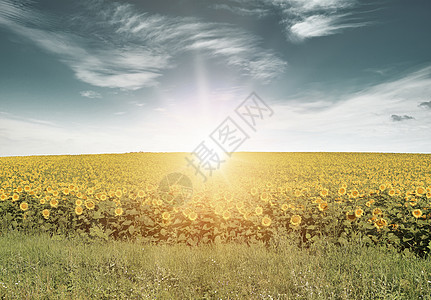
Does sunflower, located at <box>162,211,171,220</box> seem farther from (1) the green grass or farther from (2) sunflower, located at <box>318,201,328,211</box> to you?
(2) sunflower, located at <box>318,201,328,211</box>

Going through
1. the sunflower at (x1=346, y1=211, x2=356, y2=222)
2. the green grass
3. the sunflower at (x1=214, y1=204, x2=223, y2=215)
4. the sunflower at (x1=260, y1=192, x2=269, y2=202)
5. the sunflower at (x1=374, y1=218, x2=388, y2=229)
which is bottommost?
the green grass

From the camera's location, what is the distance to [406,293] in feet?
10.9

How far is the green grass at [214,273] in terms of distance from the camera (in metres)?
3.44

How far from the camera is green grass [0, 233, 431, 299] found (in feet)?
11.3

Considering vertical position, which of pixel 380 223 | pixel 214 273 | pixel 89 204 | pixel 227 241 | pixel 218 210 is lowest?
pixel 214 273

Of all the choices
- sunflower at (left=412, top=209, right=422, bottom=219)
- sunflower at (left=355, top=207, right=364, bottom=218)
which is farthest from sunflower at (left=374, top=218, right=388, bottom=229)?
sunflower at (left=412, top=209, right=422, bottom=219)

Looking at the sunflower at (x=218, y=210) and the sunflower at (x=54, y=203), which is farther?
the sunflower at (x=54, y=203)

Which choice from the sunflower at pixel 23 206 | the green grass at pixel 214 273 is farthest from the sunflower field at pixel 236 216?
the green grass at pixel 214 273

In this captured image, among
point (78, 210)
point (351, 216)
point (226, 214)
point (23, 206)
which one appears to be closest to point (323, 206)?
point (351, 216)

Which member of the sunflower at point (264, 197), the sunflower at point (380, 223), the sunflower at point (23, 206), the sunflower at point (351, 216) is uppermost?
the sunflower at point (264, 197)

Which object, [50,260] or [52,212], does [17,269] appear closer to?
[50,260]

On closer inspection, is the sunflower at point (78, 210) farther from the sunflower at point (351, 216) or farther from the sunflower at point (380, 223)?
the sunflower at point (380, 223)

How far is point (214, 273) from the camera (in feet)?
13.3

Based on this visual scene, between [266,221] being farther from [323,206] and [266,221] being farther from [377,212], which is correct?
[377,212]
